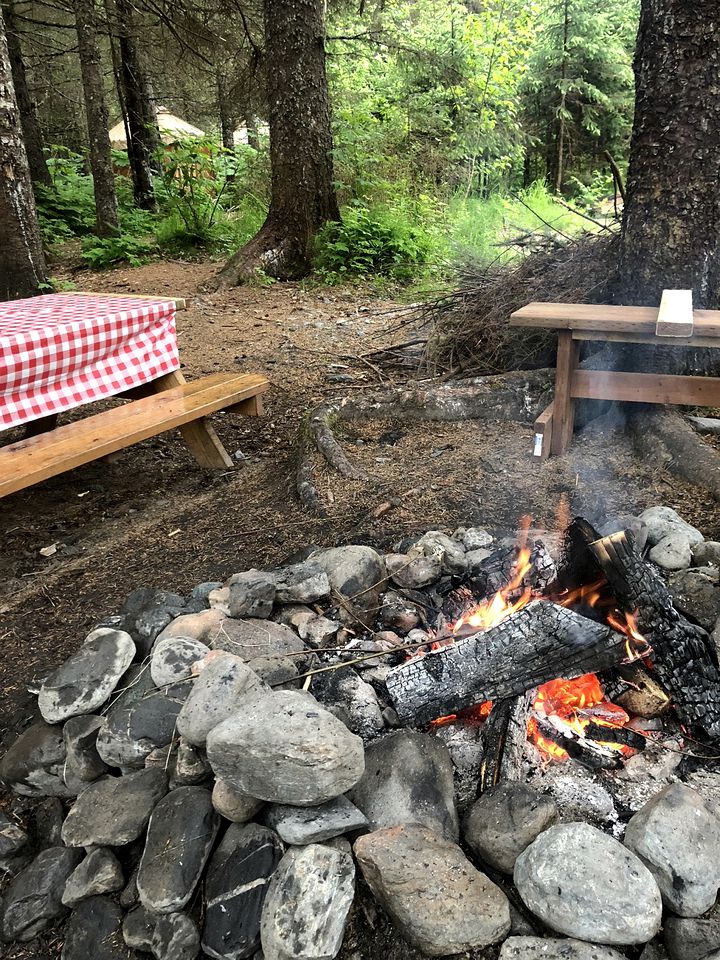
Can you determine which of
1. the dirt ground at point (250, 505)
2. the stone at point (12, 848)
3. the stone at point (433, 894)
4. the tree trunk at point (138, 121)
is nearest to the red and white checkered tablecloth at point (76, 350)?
the dirt ground at point (250, 505)

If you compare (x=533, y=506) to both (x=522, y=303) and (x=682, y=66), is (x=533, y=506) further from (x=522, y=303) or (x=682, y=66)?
(x=682, y=66)

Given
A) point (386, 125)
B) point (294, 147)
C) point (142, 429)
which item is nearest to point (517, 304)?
point (142, 429)

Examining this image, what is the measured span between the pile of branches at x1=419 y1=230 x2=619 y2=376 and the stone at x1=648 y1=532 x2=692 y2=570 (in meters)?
2.25

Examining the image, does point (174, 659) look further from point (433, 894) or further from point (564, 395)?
point (564, 395)

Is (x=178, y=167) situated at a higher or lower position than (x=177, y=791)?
higher

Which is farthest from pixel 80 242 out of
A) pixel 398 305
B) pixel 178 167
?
pixel 398 305

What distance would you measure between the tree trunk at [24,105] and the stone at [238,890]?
11.6 meters

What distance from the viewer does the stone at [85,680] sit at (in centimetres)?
248

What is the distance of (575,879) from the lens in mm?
1746

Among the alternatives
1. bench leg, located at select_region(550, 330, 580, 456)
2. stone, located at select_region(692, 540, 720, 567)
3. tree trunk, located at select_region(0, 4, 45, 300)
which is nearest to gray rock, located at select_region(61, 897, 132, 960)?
stone, located at select_region(692, 540, 720, 567)

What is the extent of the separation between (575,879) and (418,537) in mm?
1715

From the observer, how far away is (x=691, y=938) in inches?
67.0

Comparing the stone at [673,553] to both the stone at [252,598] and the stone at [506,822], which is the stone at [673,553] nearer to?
the stone at [506,822]

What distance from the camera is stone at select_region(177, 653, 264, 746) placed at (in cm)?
217
